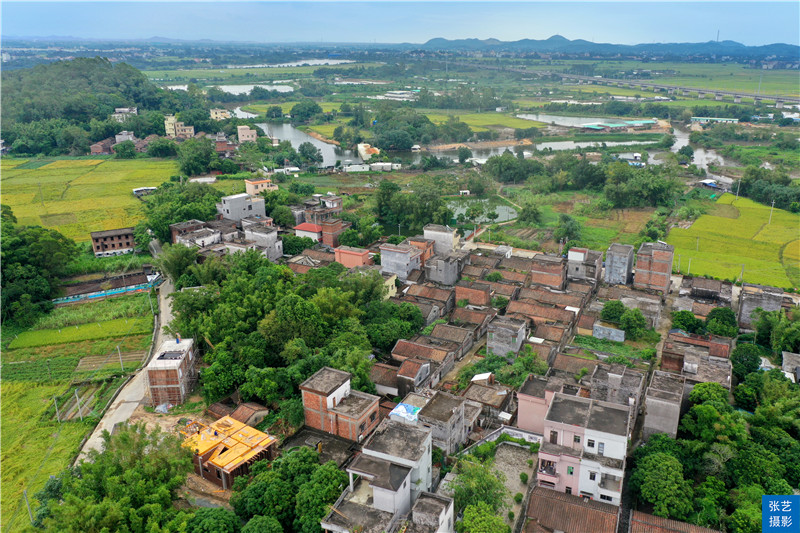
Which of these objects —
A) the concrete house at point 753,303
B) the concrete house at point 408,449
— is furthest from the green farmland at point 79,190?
the concrete house at point 753,303

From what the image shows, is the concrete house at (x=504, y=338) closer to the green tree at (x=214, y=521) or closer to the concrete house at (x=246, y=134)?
the green tree at (x=214, y=521)

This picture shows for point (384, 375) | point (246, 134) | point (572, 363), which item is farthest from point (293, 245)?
point (246, 134)

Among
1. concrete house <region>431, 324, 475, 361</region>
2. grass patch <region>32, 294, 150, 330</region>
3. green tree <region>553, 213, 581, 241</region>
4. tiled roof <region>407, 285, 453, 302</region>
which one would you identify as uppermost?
green tree <region>553, 213, 581, 241</region>

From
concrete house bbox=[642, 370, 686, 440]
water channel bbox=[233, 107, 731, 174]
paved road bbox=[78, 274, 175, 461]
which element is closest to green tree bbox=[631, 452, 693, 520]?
concrete house bbox=[642, 370, 686, 440]

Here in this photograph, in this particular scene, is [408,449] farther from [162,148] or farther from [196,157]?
[162,148]

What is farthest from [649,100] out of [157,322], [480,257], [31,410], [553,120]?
[31,410]

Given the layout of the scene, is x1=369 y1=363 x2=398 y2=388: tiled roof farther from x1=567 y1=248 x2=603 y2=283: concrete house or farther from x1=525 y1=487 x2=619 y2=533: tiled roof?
x1=567 y1=248 x2=603 y2=283: concrete house

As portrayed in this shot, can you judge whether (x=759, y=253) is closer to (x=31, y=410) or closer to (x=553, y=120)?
(x=31, y=410)
